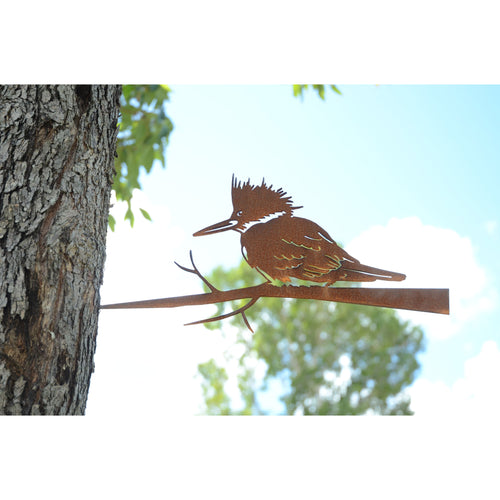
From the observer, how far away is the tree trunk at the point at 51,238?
0.92m

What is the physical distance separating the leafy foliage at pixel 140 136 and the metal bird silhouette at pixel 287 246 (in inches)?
37.4

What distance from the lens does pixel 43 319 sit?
3.09 ft

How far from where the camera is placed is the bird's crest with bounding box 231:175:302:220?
1.10m

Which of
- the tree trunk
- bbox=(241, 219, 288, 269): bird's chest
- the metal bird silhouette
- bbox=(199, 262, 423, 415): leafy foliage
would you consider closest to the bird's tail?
the metal bird silhouette

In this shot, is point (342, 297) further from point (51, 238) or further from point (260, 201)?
point (51, 238)

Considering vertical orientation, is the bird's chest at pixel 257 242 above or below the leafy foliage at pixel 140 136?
below

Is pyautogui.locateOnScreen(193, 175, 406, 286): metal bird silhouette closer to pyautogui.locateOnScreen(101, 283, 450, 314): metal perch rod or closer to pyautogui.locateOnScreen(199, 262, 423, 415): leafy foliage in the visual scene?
pyautogui.locateOnScreen(101, 283, 450, 314): metal perch rod

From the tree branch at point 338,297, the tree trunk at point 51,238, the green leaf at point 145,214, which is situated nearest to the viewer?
the tree trunk at point 51,238

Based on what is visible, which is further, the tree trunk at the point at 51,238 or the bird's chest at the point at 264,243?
the bird's chest at the point at 264,243

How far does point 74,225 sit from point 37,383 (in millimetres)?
287

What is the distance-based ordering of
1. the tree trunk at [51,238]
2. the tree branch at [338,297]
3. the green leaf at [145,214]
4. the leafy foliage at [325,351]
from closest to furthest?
the tree trunk at [51,238]
the tree branch at [338,297]
the green leaf at [145,214]
the leafy foliage at [325,351]

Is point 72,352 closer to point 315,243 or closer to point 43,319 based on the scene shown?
point 43,319

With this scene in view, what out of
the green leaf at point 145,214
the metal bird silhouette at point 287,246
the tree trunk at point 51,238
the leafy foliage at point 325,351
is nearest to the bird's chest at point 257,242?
the metal bird silhouette at point 287,246

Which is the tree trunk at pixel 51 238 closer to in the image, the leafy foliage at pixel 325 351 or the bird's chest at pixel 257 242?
the bird's chest at pixel 257 242
